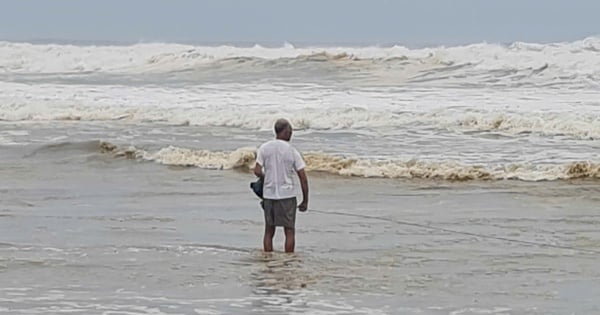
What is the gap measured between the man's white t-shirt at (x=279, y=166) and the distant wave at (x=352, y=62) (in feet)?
78.2

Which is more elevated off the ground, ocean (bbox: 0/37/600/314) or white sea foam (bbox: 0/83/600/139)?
white sea foam (bbox: 0/83/600/139)

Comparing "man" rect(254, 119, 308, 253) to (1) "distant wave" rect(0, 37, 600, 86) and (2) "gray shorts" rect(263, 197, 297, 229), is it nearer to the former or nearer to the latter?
(2) "gray shorts" rect(263, 197, 297, 229)

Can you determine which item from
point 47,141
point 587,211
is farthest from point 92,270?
point 47,141

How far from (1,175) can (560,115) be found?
38.0ft

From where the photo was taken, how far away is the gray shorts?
981 cm

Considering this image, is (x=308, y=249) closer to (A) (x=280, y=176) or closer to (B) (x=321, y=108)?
(A) (x=280, y=176)

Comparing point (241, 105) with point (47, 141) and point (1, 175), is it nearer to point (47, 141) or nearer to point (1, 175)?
point (47, 141)

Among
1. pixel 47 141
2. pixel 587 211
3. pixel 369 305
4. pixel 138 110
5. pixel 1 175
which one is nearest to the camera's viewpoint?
pixel 369 305

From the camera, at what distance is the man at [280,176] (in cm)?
966

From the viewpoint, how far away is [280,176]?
9.70 m

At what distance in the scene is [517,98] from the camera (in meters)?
28.7

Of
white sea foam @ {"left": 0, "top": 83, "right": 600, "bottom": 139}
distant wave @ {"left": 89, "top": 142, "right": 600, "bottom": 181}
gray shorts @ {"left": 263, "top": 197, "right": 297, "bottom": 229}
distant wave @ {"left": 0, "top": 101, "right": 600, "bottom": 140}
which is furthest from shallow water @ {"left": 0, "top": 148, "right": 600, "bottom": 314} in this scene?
white sea foam @ {"left": 0, "top": 83, "right": 600, "bottom": 139}

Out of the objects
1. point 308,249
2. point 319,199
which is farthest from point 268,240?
point 319,199

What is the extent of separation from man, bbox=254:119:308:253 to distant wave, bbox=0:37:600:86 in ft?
78.0
